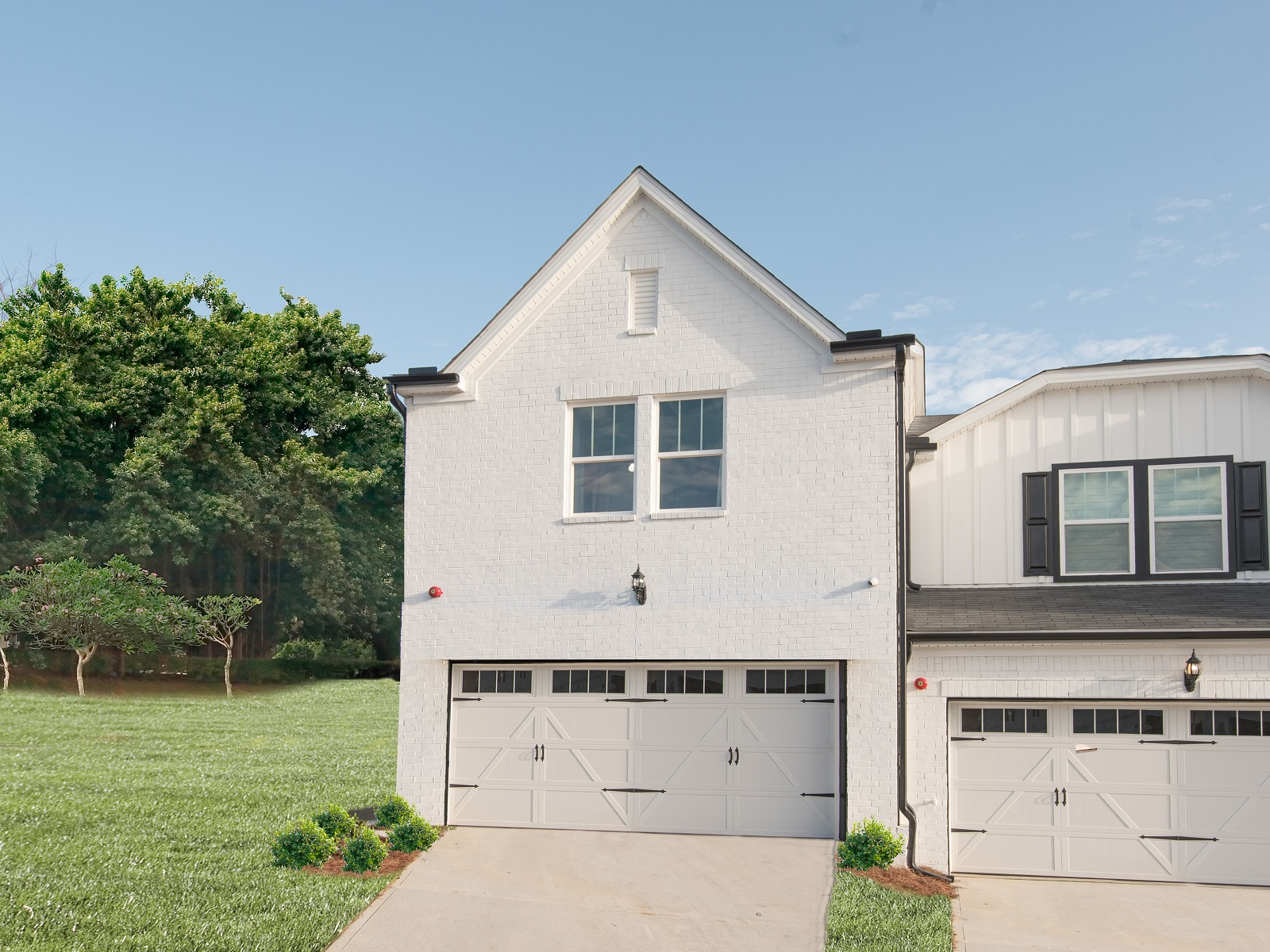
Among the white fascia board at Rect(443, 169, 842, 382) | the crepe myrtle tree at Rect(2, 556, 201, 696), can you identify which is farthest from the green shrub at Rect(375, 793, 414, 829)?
the crepe myrtle tree at Rect(2, 556, 201, 696)

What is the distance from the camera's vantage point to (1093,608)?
1366 centimetres

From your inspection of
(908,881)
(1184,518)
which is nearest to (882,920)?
(908,881)

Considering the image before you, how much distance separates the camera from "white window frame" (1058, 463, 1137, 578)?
1475 cm

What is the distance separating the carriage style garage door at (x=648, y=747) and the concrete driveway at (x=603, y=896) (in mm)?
379

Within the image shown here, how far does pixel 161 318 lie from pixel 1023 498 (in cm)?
2742

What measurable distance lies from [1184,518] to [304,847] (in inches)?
444

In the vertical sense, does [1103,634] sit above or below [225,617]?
above

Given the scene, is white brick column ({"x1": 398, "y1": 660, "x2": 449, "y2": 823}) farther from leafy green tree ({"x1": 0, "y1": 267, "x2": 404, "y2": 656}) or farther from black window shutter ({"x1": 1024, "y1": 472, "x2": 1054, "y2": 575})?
leafy green tree ({"x1": 0, "y1": 267, "x2": 404, "y2": 656})

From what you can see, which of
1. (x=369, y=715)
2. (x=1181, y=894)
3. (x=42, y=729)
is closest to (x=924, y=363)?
(x=1181, y=894)

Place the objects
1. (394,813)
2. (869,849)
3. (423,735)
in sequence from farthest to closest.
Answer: (423,735) → (394,813) → (869,849)

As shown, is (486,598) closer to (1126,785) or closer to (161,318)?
(1126,785)

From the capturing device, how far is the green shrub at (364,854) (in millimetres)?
12539

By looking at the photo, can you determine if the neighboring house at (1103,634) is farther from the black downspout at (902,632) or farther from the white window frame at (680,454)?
the white window frame at (680,454)

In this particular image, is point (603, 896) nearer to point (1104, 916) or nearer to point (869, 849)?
point (869, 849)
